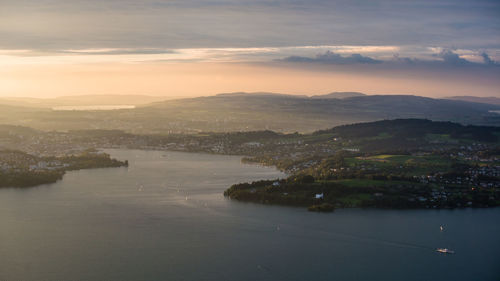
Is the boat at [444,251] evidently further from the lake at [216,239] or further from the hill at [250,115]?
the hill at [250,115]

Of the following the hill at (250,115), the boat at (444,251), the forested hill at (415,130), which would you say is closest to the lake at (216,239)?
the boat at (444,251)

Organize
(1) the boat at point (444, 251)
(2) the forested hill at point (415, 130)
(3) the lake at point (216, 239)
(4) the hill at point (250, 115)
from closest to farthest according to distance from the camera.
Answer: (3) the lake at point (216, 239) → (1) the boat at point (444, 251) → (2) the forested hill at point (415, 130) → (4) the hill at point (250, 115)

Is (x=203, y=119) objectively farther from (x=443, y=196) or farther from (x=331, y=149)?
(x=443, y=196)

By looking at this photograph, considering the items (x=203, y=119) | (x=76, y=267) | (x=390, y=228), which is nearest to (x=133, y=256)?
(x=76, y=267)

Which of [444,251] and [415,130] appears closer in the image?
[444,251]

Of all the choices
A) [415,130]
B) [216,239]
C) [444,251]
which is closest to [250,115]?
[415,130]

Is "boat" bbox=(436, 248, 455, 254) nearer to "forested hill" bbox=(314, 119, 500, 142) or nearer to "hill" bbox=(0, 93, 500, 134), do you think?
"forested hill" bbox=(314, 119, 500, 142)

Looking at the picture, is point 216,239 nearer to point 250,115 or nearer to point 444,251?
point 444,251

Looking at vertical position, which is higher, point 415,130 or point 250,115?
point 250,115

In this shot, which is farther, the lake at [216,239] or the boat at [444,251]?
the boat at [444,251]
